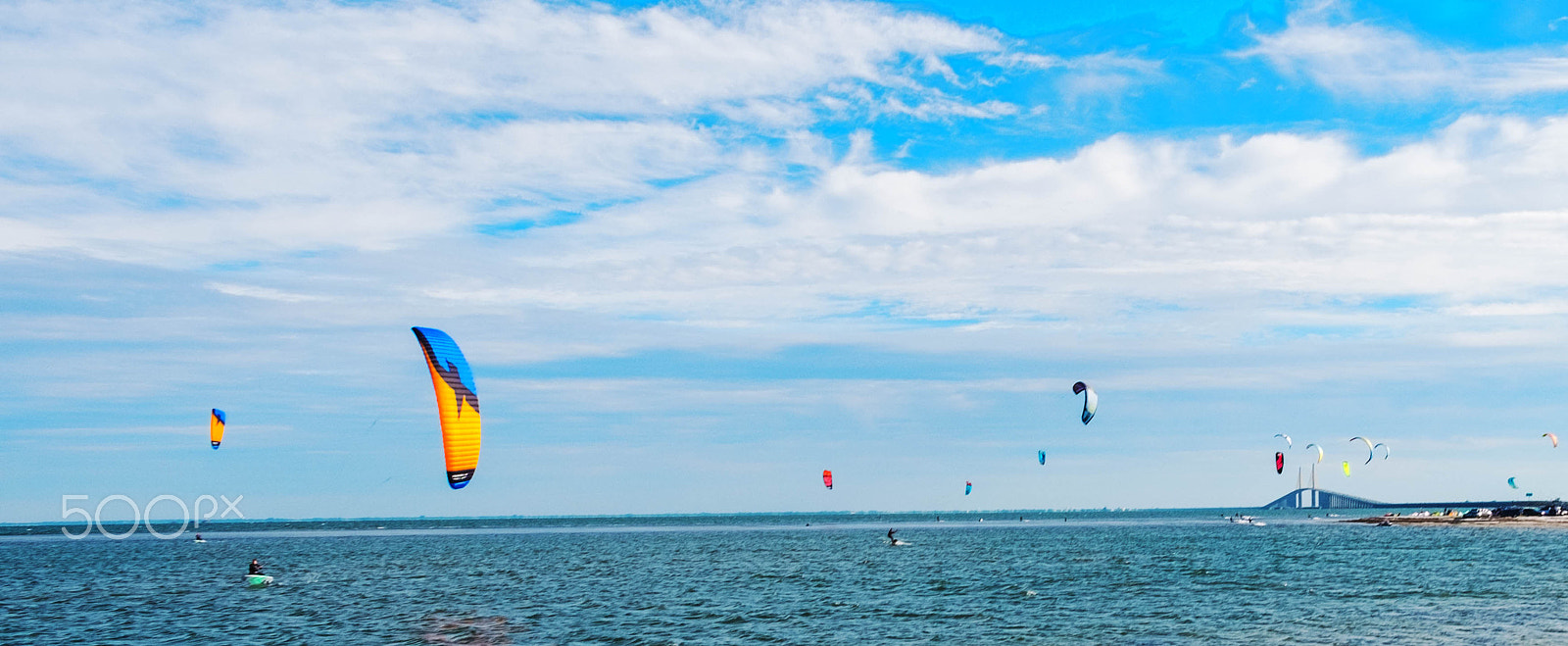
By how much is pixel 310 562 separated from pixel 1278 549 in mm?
66785

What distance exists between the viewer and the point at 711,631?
3666 cm

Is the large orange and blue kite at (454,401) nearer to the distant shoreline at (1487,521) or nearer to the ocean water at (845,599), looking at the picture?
the ocean water at (845,599)

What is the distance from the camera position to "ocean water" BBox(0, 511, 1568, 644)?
3541cm

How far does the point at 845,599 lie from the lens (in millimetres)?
46750

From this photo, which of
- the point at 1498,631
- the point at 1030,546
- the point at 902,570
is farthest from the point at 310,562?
the point at 1498,631

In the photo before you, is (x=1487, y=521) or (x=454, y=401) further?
(x=1487, y=521)

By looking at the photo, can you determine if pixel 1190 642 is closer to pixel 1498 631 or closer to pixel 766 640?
pixel 1498 631

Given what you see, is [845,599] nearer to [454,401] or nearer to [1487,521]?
[454,401]

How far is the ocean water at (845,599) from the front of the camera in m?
35.4

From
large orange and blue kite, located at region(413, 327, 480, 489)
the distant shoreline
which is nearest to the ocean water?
large orange and blue kite, located at region(413, 327, 480, 489)

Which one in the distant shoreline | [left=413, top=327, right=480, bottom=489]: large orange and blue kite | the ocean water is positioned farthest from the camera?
the distant shoreline

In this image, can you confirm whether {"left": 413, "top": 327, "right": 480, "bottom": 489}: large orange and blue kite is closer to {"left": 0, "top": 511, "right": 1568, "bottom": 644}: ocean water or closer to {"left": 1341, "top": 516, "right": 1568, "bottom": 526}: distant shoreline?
{"left": 0, "top": 511, "right": 1568, "bottom": 644}: ocean water

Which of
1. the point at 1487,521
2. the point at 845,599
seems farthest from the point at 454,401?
the point at 1487,521

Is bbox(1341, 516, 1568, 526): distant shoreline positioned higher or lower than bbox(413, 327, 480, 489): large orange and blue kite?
lower
